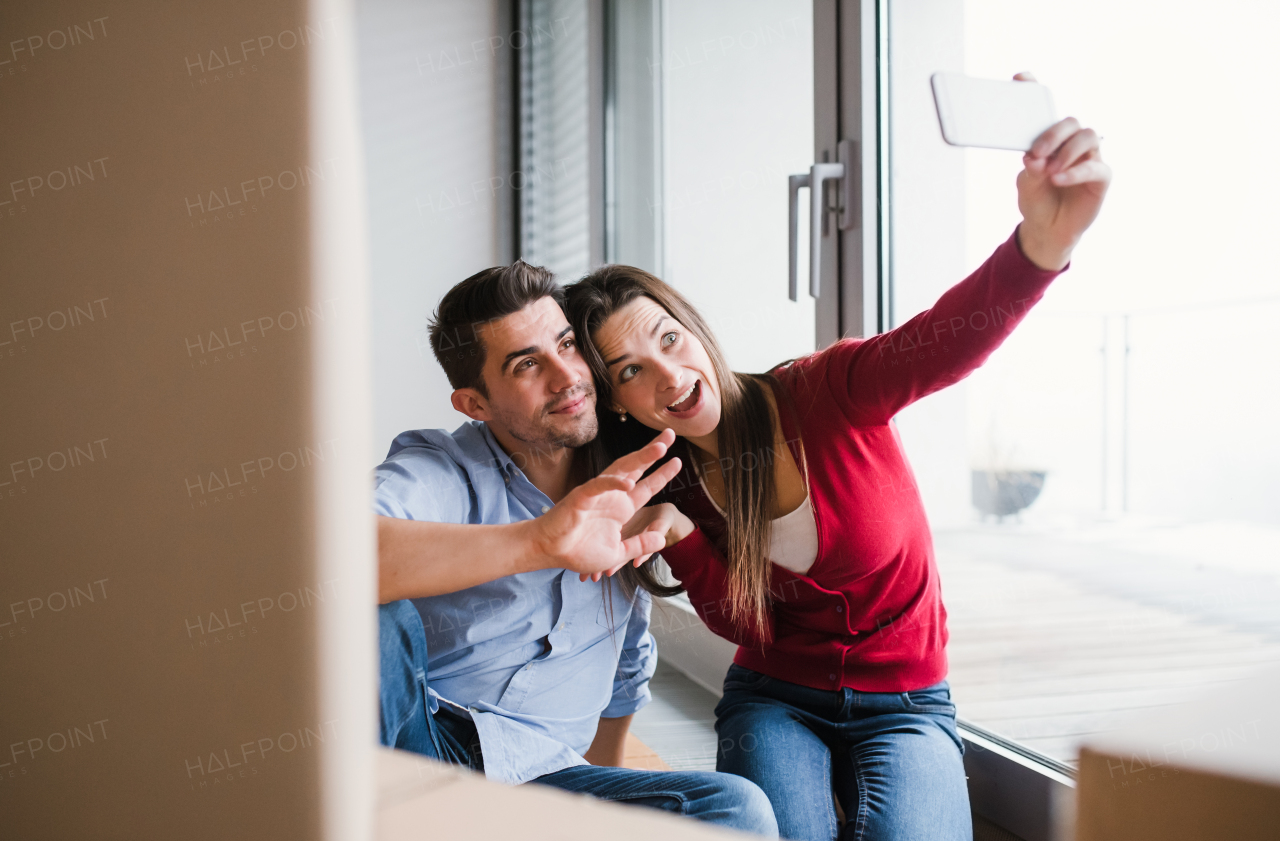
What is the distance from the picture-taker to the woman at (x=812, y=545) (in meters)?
1.02

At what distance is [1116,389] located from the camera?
3.90 feet

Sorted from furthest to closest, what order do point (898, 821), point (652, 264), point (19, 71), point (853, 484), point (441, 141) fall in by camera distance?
point (441, 141), point (652, 264), point (853, 484), point (898, 821), point (19, 71)

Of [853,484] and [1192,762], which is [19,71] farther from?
[853,484]

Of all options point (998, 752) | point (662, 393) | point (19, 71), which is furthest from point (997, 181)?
point (19, 71)

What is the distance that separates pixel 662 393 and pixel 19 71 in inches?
37.5

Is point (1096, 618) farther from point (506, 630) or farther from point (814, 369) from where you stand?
point (506, 630)

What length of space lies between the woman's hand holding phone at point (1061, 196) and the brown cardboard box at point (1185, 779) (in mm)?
571

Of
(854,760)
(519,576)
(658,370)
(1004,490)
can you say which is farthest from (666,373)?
(1004,490)

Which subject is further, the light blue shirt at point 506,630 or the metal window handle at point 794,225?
the metal window handle at point 794,225

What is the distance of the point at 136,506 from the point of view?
207 mm

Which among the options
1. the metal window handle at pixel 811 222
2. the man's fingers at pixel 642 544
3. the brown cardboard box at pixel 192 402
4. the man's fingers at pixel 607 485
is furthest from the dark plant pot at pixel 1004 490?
the brown cardboard box at pixel 192 402

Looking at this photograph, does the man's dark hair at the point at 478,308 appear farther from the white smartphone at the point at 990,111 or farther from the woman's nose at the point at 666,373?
the white smartphone at the point at 990,111

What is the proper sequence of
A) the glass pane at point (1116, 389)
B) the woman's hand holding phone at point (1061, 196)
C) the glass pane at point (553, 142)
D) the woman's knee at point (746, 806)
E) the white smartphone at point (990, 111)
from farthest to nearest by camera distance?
1. the glass pane at point (553, 142)
2. the glass pane at point (1116, 389)
3. the woman's knee at point (746, 806)
4. the woman's hand holding phone at point (1061, 196)
5. the white smartphone at point (990, 111)

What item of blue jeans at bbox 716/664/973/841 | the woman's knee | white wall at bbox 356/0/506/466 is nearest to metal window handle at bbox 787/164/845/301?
blue jeans at bbox 716/664/973/841
